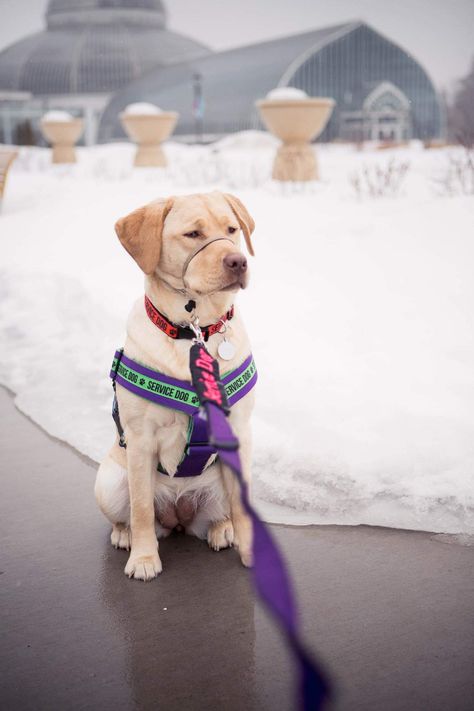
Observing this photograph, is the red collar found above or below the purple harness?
above

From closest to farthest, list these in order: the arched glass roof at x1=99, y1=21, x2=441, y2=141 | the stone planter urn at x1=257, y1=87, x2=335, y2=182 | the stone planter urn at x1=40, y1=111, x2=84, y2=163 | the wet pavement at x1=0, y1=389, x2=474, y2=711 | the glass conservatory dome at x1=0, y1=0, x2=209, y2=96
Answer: the wet pavement at x1=0, y1=389, x2=474, y2=711, the stone planter urn at x1=257, y1=87, x2=335, y2=182, the stone planter urn at x1=40, y1=111, x2=84, y2=163, the arched glass roof at x1=99, y1=21, x2=441, y2=141, the glass conservatory dome at x1=0, y1=0, x2=209, y2=96

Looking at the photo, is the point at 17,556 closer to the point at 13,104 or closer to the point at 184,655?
the point at 184,655

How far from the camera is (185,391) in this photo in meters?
2.72

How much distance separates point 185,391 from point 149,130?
1694cm

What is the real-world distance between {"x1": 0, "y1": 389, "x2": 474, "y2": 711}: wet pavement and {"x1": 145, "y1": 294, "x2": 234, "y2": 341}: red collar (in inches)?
38.4

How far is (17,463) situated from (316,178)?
10.3 m

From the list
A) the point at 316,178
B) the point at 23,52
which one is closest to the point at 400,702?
the point at 316,178

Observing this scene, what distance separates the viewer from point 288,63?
139ft

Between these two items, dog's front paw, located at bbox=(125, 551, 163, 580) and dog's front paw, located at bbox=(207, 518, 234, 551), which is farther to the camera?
dog's front paw, located at bbox=(207, 518, 234, 551)

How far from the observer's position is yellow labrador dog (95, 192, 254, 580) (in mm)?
Result: 2686

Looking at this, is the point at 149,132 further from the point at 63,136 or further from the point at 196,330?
the point at 196,330

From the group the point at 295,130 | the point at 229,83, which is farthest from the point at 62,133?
the point at 229,83

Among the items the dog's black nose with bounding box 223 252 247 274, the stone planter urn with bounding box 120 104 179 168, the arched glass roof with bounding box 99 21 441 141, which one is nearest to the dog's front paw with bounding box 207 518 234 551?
the dog's black nose with bounding box 223 252 247 274

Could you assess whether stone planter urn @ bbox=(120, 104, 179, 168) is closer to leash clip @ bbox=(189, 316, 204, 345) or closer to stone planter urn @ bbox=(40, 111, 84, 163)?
stone planter urn @ bbox=(40, 111, 84, 163)
